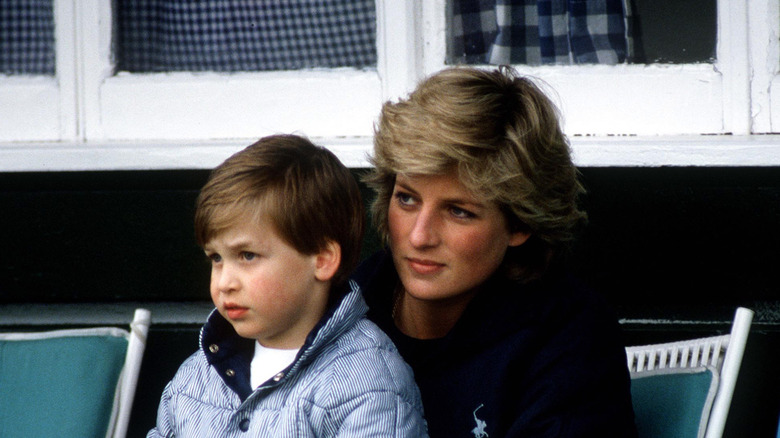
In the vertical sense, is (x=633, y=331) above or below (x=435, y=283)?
below

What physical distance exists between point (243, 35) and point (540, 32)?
2.68 ft

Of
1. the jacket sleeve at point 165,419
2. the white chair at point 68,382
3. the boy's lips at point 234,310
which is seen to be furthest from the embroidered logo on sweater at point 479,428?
the white chair at point 68,382

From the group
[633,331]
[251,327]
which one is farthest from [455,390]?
[633,331]

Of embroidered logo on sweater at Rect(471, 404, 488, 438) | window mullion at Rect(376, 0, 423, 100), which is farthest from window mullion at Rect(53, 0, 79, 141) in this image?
embroidered logo on sweater at Rect(471, 404, 488, 438)

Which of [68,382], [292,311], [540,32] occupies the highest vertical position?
[540,32]

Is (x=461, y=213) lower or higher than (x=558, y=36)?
lower

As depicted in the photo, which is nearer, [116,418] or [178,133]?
[116,418]

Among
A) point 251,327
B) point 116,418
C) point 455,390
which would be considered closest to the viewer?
point 251,327

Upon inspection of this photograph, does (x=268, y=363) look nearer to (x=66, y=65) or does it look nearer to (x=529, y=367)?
(x=529, y=367)

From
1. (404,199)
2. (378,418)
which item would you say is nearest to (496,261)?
(404,199)

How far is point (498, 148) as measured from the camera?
5.39 feet

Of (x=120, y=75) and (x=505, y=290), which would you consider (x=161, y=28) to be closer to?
(x=120, y=75)

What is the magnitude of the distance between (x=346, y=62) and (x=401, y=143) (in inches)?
33.8

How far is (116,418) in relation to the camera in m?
2.18
